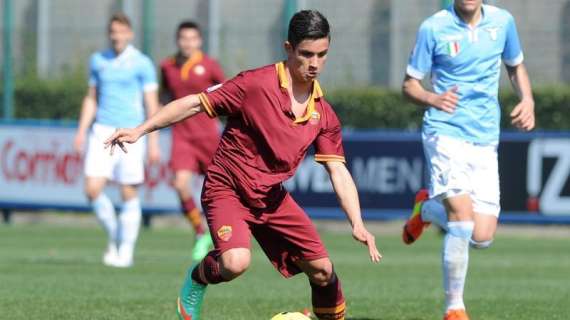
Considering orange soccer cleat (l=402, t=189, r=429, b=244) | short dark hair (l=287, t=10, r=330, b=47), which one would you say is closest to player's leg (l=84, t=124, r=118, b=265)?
orange soccer cleat (l=402, t=189, r=429, b=244)

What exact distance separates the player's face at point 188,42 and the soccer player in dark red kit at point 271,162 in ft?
23.7

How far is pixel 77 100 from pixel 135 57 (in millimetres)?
13187

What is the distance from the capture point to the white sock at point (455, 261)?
9234 mm

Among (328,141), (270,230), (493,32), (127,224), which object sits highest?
(493,32)

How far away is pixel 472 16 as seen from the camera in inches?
379

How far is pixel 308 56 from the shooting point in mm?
7934

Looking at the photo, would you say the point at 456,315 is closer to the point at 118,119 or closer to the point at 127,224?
the point at 127,224

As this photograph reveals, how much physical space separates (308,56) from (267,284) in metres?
5.00

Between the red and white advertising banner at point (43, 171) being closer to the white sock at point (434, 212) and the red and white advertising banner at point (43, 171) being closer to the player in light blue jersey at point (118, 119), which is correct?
the player in light blue jersey at point (118, 119)

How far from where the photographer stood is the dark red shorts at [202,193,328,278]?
26.8 feet

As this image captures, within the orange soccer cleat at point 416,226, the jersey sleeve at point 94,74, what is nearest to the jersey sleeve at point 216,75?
the jersey sleeve at point 94,74

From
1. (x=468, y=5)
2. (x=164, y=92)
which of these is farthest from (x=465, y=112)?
(x=164, y=92)

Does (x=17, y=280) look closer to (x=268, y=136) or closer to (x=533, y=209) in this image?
(x=268, y=136)

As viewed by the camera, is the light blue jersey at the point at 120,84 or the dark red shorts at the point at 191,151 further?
the dark red shorts at the point at 191,151
